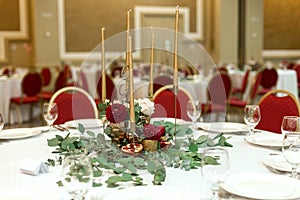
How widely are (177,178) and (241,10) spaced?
10.0 meters

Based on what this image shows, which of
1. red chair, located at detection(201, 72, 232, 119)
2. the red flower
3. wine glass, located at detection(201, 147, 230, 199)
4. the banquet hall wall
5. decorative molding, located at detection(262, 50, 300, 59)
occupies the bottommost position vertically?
red chair, located at detection(201, 72, 232, 119)

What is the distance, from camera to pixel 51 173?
1936mm

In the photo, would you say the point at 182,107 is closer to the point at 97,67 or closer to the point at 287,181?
the point at 287,181

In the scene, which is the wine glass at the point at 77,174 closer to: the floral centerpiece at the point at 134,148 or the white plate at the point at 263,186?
the floral centerpiece at the point at 134,148

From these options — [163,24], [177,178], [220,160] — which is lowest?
[177,178]

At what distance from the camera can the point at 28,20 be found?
10.6 meters

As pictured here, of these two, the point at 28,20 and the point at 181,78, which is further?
the point at 28,20

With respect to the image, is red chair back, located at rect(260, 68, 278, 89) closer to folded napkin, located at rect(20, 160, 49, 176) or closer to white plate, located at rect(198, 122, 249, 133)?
white plate, located at rect(198, 122, 249, 133)

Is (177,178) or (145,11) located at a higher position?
(145,11)

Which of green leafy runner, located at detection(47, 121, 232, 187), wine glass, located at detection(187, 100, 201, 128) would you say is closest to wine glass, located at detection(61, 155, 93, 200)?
green leafy runner, located at detection(47, 121, 232, 187)

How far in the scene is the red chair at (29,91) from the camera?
22.7 feet

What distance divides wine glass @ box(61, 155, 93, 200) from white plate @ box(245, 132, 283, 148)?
123cm

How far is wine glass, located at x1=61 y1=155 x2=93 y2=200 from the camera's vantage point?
1.41m

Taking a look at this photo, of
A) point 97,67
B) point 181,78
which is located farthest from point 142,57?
point 181,78
